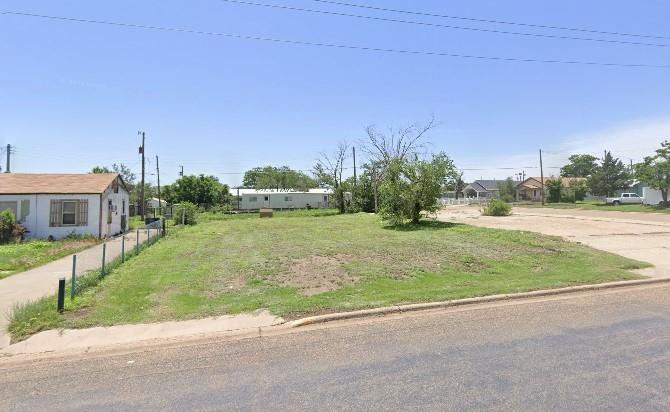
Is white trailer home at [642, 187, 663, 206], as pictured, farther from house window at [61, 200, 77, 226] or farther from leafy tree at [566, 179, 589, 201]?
house window at [61, 200, 77, 226]

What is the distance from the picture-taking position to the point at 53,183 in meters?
21.4

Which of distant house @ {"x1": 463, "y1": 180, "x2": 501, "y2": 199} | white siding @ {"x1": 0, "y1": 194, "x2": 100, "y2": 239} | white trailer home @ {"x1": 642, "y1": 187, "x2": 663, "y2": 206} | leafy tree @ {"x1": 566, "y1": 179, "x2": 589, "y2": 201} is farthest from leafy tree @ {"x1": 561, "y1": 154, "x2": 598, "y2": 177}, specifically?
A: white siding @ {"x1": 0, "y1": 194, "x2": 100, "y2": 239}

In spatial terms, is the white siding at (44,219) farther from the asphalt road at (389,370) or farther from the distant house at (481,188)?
the distant house at (481,188)

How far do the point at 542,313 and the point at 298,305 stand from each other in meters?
4.05

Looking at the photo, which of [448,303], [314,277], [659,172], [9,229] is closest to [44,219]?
[9,229]

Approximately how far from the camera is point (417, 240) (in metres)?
15.9

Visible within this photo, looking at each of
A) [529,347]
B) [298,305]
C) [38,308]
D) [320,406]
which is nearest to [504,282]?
[529,347]

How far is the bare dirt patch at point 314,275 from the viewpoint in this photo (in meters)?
8.54

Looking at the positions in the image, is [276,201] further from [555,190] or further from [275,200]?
[555,190]

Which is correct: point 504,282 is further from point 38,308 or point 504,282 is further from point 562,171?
point 562,171

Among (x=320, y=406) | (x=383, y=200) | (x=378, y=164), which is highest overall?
(x=378, y=164)

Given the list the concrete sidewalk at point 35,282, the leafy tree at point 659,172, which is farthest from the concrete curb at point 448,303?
the leafy tree at point 659,172

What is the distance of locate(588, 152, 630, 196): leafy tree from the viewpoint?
60.7 m

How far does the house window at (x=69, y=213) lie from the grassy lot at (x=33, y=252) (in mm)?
1485
